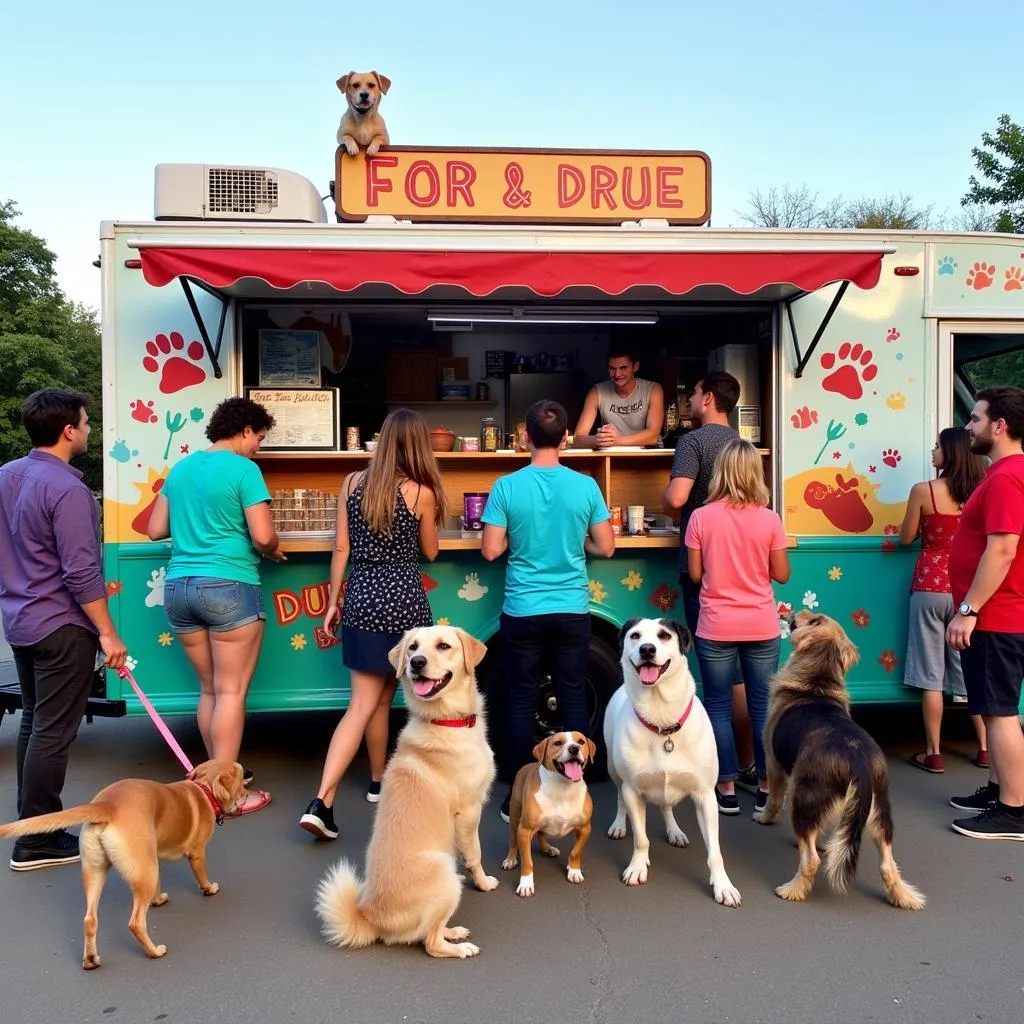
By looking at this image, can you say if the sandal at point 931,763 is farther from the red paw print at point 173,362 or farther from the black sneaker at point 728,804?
the red paw print at point 173,362

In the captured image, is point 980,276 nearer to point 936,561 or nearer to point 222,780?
point 936,561

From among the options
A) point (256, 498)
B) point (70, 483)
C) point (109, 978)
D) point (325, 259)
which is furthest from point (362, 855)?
point (325, 259)

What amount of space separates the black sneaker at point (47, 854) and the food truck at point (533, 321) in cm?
84

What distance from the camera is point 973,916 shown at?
3.40m

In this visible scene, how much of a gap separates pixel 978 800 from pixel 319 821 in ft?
10.9

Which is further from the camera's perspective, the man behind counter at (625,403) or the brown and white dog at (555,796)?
the man behind counter at (625,403)

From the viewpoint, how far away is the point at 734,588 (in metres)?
4.33

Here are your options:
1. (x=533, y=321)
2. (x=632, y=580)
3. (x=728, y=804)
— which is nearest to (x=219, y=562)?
(x=632, y=580)

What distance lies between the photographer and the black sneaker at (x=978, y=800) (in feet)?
14.4

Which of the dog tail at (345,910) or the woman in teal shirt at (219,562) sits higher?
the woman in teal shirt at (219,562)

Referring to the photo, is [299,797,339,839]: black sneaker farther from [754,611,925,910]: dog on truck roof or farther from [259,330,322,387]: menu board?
[259,330,322,387]: menu board

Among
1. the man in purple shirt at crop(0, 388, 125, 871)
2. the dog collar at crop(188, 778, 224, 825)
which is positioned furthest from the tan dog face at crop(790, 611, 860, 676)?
the man in purple shirt at crop(0, 388, 125, 871)

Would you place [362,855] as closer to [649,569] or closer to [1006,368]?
[649,569]

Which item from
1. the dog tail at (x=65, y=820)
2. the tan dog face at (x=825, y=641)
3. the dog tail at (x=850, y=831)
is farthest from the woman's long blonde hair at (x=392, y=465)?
the dog tail at (x=850, y=831)
